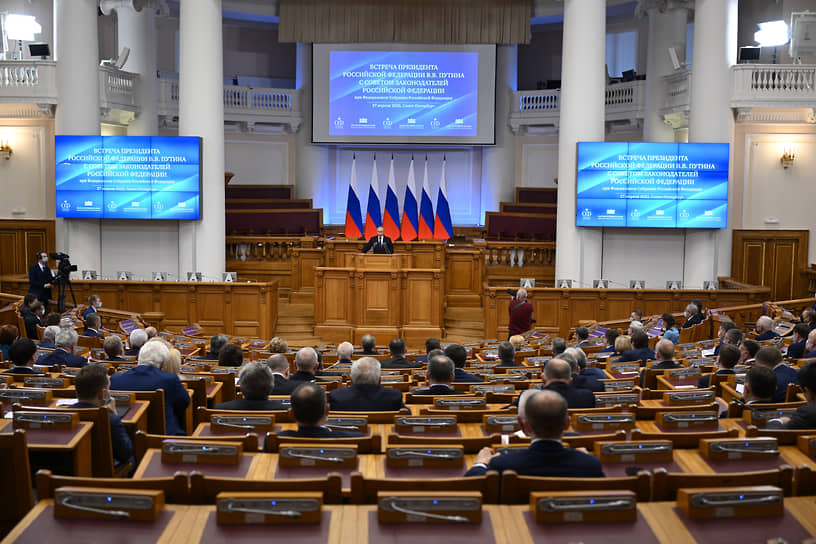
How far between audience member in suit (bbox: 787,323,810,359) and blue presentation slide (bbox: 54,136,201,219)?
400 inches

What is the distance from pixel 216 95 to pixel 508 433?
1197 cm

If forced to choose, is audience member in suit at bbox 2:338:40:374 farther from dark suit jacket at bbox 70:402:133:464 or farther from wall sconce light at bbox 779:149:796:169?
wall sconce light at bbox 779:149:796:169

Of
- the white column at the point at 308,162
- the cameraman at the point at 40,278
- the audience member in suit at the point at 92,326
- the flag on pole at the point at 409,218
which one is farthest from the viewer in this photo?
the white column at the point at 308,162

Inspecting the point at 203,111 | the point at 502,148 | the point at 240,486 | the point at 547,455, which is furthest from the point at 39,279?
the point at 502,148

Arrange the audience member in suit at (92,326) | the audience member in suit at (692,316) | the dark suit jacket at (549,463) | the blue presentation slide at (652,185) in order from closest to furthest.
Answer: the dark suit jacket at (549,463) < the audience member in suit at (92,326) < the audience member in suit at (692,316) < the blue presentation slide at (652,185)

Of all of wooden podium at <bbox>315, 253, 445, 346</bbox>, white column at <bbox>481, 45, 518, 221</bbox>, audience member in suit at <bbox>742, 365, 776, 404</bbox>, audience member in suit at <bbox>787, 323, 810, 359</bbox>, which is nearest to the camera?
audience member in suit at <bbox>742, 365, 776, 404</bbox>

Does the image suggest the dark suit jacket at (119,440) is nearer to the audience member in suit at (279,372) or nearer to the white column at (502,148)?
the audience member in suit at (279,372)

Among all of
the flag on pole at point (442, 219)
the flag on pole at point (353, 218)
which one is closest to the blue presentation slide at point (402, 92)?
the flag on pole at point (442, 219)

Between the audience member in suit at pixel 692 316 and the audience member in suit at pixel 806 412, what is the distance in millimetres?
6905

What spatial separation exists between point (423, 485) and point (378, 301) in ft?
33.7

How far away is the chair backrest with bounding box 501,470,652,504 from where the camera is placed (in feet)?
9.73

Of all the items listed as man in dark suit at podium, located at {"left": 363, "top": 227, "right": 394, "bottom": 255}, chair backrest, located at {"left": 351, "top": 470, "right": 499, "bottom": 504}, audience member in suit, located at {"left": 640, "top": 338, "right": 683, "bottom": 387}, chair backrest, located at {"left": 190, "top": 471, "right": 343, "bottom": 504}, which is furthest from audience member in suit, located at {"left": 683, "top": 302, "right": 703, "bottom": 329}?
chair backrest, located at {"left": 190, "top": 471, "right": 343, "bottom": 504}

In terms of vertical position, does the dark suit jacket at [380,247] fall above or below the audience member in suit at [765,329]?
above

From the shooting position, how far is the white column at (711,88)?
14.9 metres
